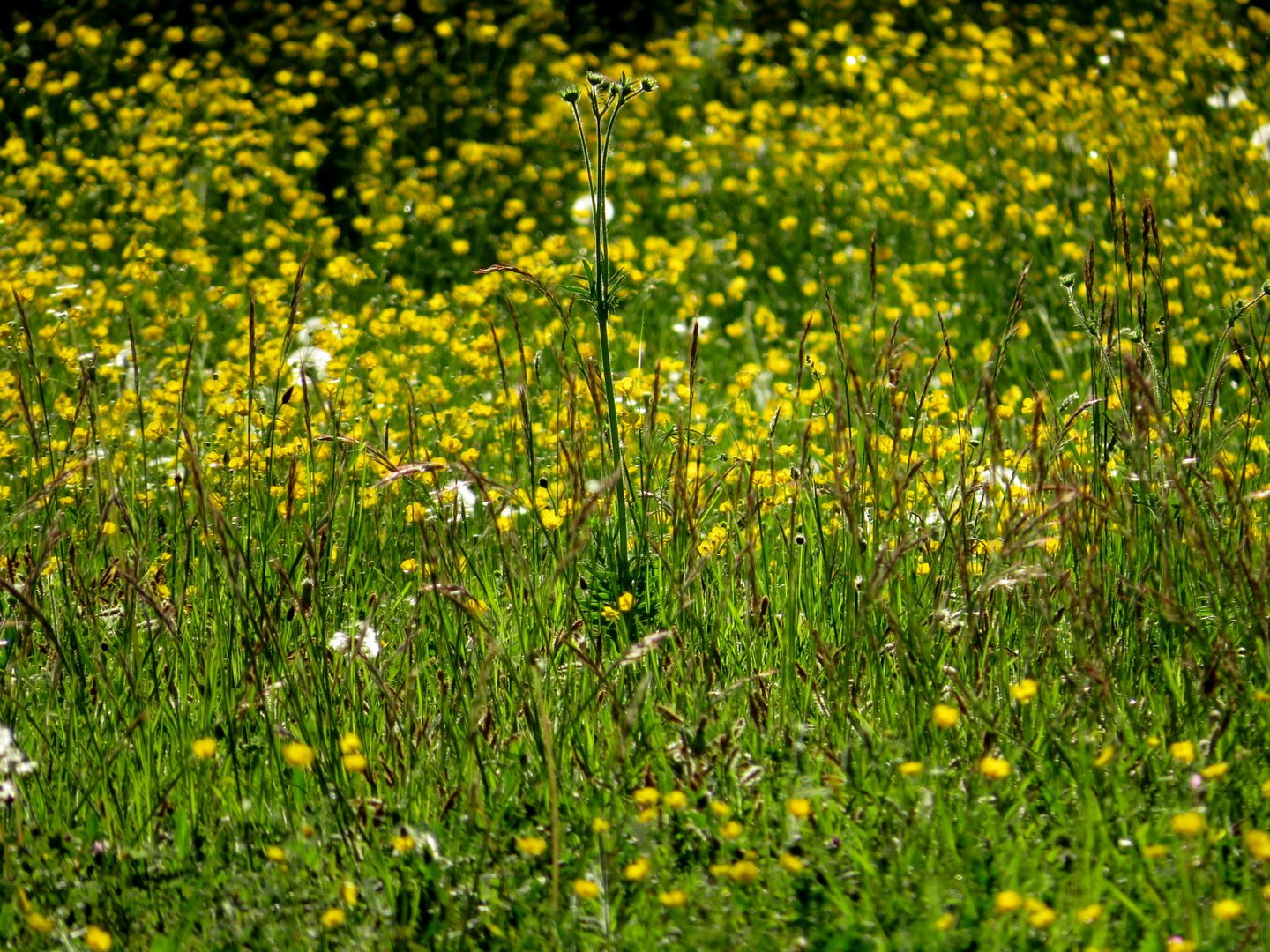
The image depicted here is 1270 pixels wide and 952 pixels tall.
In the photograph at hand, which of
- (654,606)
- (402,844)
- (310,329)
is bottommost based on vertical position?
(310,329)

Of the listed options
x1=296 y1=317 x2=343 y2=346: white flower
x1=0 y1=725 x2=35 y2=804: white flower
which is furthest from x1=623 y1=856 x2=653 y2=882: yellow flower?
x1=296 y1=317 x2=343 y2=346: white flower

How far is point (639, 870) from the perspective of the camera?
1610 millimetres

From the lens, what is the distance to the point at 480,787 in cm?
192

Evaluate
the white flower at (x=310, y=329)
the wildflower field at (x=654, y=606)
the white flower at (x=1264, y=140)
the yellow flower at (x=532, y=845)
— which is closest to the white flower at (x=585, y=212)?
the wildflower field at (x=654, y=606)

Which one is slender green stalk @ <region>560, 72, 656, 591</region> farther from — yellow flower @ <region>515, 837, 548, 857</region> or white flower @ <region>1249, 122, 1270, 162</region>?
white flower @ <region>1249, 122, 1270, 162</region>

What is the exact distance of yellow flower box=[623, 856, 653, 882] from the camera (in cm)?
161

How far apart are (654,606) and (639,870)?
932 mm

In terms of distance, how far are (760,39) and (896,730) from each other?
571 cm

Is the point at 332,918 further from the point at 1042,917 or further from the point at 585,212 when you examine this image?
the point at 585,212

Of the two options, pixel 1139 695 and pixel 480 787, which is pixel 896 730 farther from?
pixel 480 787

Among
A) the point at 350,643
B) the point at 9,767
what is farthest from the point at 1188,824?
the point at 9,767

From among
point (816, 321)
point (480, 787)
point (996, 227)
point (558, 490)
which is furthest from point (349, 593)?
point (996, 227)

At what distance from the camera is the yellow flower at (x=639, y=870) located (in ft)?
5.27

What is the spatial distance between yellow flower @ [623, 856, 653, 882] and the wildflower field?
19 mm
